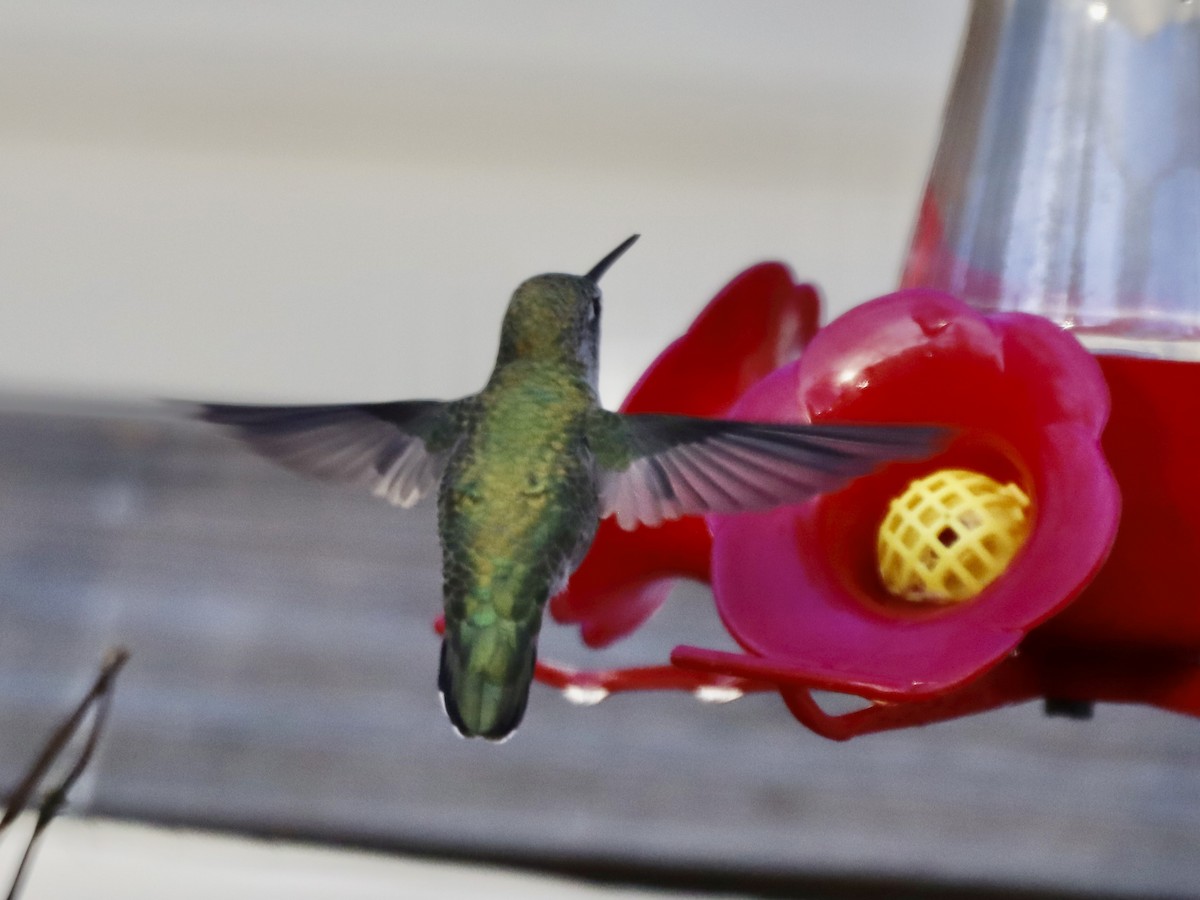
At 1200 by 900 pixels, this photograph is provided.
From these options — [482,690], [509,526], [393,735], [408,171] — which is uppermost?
[408,171]

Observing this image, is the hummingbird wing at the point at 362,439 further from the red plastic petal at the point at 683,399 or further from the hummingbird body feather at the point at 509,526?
the red plastic petal at the point at 683,399

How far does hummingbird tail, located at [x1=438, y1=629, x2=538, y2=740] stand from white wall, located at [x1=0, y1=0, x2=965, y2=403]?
3.99ft

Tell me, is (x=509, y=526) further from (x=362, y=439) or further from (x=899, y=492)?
(x=899, y=492)

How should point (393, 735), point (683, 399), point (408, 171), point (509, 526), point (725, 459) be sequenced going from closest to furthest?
point (725, 459), point (509, 526), point (683, 399), point (393, 735), point (408, 171)

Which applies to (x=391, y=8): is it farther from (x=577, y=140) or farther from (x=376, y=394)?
(x=376, y=394)

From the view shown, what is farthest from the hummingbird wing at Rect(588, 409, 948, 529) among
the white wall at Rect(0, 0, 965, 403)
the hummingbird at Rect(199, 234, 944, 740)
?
the white wall at Rect(0, 0, 965, 403)

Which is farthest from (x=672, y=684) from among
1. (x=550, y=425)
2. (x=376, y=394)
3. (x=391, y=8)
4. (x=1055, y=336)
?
(x=391, y=8)

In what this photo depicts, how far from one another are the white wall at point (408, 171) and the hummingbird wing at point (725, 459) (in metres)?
1.15

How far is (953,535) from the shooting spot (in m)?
0.81

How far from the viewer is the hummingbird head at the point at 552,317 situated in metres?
0.92

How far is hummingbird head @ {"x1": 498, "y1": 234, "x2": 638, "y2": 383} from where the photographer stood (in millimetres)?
921

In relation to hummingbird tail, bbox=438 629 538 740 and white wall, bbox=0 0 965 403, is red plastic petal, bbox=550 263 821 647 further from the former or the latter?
white wall, bbox=0 0 965 403

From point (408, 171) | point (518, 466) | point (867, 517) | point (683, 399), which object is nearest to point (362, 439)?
point (518, 466)

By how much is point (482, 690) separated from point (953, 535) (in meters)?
0.31
